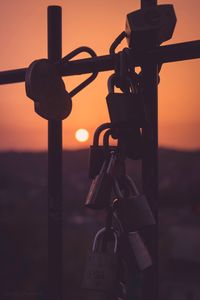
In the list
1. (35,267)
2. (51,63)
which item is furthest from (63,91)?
(35,267)

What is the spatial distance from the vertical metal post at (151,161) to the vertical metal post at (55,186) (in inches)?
6.9

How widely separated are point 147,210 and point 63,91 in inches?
11.0

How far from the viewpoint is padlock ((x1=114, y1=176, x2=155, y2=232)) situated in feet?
2.02

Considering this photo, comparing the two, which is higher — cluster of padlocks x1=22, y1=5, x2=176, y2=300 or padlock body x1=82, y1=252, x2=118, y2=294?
cluster of padlocks x1=22, y1=5, x2=176, y2=300

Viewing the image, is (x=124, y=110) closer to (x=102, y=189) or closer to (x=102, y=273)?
(x=102, y=189)

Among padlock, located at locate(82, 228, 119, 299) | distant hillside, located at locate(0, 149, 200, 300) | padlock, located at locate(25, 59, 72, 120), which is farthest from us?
distant hillside, located at locate(0, 149, 200, 300)

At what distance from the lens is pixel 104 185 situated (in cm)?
62

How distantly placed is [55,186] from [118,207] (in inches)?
8.8

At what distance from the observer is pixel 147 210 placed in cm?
63

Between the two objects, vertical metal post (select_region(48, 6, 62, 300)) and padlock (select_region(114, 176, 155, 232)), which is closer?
padlock (select_region(114, 176, 155, 232))

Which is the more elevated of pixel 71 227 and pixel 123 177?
pixel 123 177

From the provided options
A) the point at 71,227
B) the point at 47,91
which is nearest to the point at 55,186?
the point at 47,91

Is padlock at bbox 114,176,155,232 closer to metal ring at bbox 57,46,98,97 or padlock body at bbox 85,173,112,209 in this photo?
padlock body at bbox 85,173,112,209

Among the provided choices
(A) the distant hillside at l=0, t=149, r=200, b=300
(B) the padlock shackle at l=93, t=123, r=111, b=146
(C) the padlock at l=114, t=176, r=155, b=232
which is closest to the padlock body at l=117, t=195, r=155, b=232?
(C) the padlock at l=114, t=176, r=155, b=232
